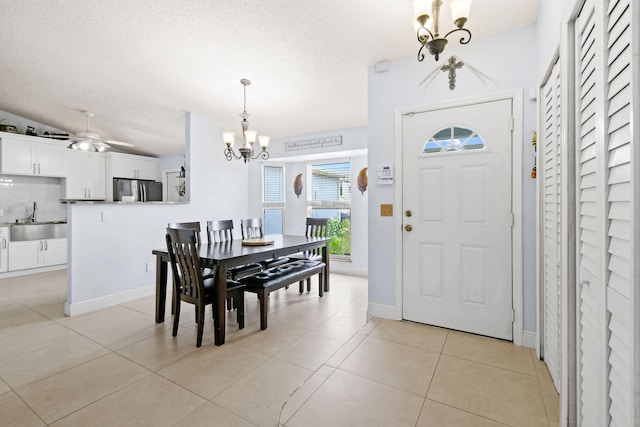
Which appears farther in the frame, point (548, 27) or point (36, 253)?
point (36, 253)

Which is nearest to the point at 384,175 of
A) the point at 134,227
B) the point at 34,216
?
the point at 134,227

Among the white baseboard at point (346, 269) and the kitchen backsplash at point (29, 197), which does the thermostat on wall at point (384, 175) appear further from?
the kitchen backsplash at point (29, 197)

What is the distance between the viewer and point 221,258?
8.30 ft

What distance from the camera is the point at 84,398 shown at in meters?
1.84

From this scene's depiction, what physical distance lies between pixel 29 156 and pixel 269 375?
19.2ft

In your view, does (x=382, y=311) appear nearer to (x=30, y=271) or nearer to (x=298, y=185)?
(x=298, y=185)

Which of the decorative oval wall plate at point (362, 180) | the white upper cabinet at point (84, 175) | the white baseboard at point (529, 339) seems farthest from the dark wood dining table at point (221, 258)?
the white upper cabinet at point (84, 175)

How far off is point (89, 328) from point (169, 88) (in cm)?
284

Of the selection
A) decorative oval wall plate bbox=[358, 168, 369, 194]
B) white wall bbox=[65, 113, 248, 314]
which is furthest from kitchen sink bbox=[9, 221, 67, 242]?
decorative oval wall plate bbox=[358, 168, 369, 194]

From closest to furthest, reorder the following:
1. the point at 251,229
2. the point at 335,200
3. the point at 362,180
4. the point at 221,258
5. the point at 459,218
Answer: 1. the point at 221,258
2. the point at 459,218
3. the point at 251,229
4. the point at 362,180
5. the point at 335,200

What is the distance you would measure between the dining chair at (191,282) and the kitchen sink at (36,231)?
4084 millimetres

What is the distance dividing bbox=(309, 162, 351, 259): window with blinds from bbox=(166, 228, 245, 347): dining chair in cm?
265

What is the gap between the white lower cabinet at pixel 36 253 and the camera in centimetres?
490

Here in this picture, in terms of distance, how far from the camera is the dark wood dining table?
253 centimetres
